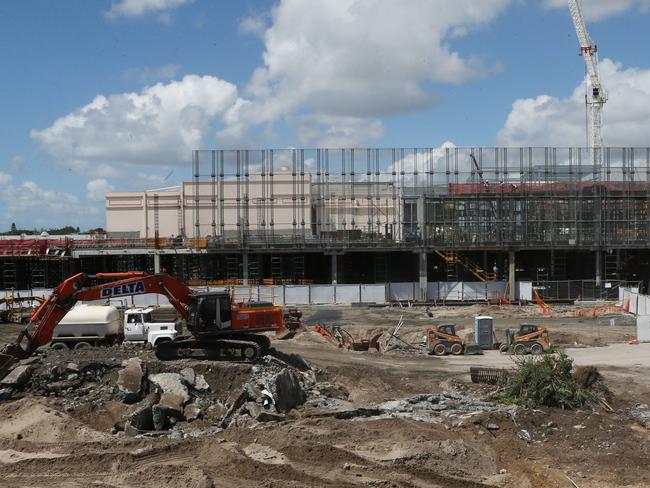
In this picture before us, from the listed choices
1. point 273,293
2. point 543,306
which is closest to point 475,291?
point 543,306

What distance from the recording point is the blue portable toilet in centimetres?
3275

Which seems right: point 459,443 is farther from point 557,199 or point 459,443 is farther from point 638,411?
point 557,199

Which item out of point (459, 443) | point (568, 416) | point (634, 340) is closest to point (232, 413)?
point (459, 443)

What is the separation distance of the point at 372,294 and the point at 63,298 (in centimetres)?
3463

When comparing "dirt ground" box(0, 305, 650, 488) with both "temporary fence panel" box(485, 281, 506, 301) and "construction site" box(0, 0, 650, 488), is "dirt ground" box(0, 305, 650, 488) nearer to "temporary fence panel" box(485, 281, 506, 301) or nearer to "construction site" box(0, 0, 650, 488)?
"construction site" box(0, 0, 650, 488)

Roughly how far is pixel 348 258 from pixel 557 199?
1895 centimetres

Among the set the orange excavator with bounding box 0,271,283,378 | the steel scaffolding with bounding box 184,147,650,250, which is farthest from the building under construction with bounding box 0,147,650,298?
the orange excavator with bounding box 0,271,283,378

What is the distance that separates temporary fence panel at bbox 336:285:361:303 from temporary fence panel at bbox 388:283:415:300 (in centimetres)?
294

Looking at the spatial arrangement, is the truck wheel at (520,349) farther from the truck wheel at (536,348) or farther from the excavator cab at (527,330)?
the excavator cab at (527,330)

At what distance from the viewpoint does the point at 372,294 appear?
53812 millimetres

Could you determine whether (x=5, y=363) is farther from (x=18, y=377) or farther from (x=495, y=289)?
(x=495, y=289)

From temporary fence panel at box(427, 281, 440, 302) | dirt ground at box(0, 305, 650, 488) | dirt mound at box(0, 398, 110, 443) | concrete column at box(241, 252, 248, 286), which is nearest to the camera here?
dirt ground at box(0, 305, 650, 488)

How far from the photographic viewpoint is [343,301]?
53344 millimetres

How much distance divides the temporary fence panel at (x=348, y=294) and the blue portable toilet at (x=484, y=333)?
2099cm
